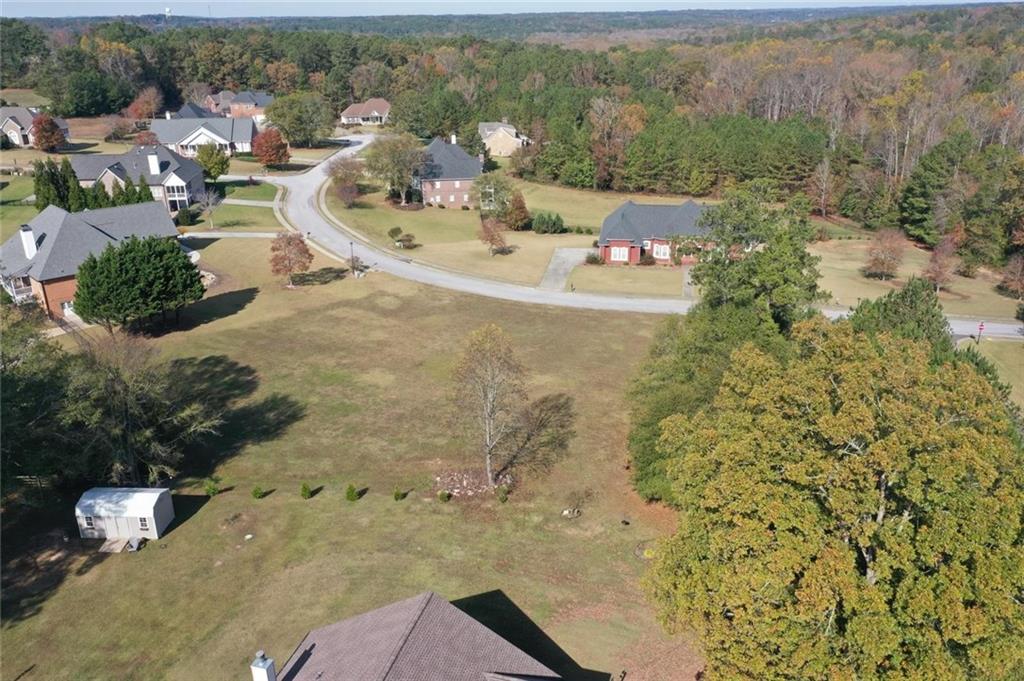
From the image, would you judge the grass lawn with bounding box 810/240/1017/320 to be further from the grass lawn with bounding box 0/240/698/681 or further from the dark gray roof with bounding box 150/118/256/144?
the dark gray roof with bounding box 150/118/256/144

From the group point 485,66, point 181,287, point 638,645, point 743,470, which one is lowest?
point 638,645

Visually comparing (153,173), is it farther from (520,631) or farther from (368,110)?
(520,631)

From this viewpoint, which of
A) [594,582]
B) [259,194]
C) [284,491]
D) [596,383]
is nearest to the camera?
[594,582]

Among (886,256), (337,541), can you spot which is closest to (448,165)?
(886,256)

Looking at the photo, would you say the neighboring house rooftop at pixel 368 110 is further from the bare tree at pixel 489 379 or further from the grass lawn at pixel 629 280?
the bare tree at pixel 489 379

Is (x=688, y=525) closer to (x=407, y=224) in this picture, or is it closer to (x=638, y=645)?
(x=638, y=645)

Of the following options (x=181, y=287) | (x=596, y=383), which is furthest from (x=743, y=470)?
(x=181, y=287)

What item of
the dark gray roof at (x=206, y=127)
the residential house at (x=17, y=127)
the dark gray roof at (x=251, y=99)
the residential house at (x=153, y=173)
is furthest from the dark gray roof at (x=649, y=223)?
the dark gray roof at (x=251, y=99)
